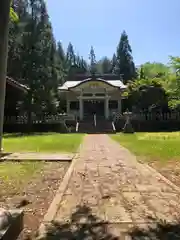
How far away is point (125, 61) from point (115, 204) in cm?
5775

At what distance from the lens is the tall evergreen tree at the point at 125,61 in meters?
56.8

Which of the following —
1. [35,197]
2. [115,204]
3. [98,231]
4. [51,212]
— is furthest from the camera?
A: [35,197]

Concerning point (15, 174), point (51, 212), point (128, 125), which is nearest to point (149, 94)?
point (128, 125)

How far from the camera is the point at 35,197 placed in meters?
5.18

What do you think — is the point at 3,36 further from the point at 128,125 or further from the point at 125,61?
the point at 125,61

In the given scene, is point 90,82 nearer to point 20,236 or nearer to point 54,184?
point 54,184

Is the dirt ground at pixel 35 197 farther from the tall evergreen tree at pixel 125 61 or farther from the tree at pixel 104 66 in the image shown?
the tree at pixel 104 66

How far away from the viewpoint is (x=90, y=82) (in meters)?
34.3

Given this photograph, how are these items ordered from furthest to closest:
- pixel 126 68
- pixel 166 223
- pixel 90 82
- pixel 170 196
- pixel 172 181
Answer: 1. pixel 126 68
2. pixel 90 82
3. pixel 172 181
4. pixel 170 196
5. pixel 166 223

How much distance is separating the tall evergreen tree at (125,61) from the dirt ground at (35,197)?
161 feet

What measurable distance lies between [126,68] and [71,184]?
→ 5378 cm

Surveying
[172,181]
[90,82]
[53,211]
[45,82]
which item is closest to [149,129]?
[90,82]

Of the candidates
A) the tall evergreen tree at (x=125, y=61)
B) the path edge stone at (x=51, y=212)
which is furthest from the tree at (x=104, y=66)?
the path edge stone at (x=51, y=212)

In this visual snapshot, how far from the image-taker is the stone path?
3.58 metres
